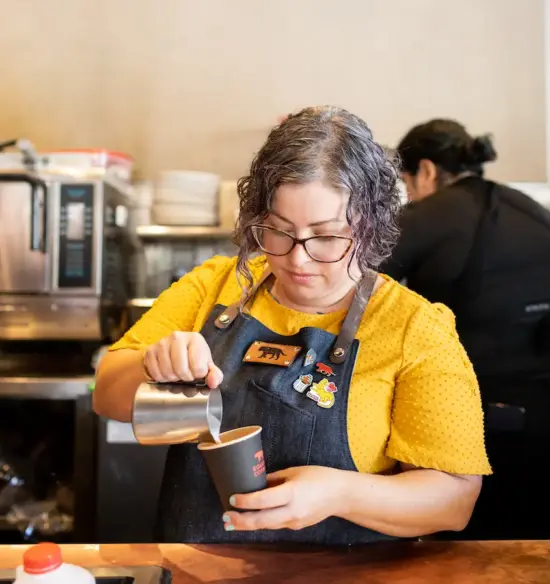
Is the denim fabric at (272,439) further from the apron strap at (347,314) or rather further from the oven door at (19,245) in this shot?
the oven door at (19,245)

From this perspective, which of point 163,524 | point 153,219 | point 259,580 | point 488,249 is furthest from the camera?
point 153,219

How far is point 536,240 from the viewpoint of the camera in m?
1.72

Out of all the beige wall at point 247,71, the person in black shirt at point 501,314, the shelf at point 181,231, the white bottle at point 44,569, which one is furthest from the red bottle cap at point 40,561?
the beige wall at point 247,71

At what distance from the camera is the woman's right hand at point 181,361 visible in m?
0.83

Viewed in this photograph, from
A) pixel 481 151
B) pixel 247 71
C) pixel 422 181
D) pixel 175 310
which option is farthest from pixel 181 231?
pixel 175 310

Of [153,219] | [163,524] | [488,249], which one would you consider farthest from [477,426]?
[153,219]

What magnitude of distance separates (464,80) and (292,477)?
233 cm

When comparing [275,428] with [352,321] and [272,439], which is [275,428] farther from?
[352,321]

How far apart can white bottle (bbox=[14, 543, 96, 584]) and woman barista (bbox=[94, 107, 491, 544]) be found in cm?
26

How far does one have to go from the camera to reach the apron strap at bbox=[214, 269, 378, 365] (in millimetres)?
1014

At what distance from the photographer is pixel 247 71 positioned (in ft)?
9.18

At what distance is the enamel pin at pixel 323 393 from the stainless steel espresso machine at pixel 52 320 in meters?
1.26

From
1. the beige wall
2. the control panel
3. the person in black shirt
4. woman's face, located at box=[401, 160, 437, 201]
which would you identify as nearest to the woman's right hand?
the person in black shirt

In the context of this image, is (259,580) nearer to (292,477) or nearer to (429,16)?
(292,477)
